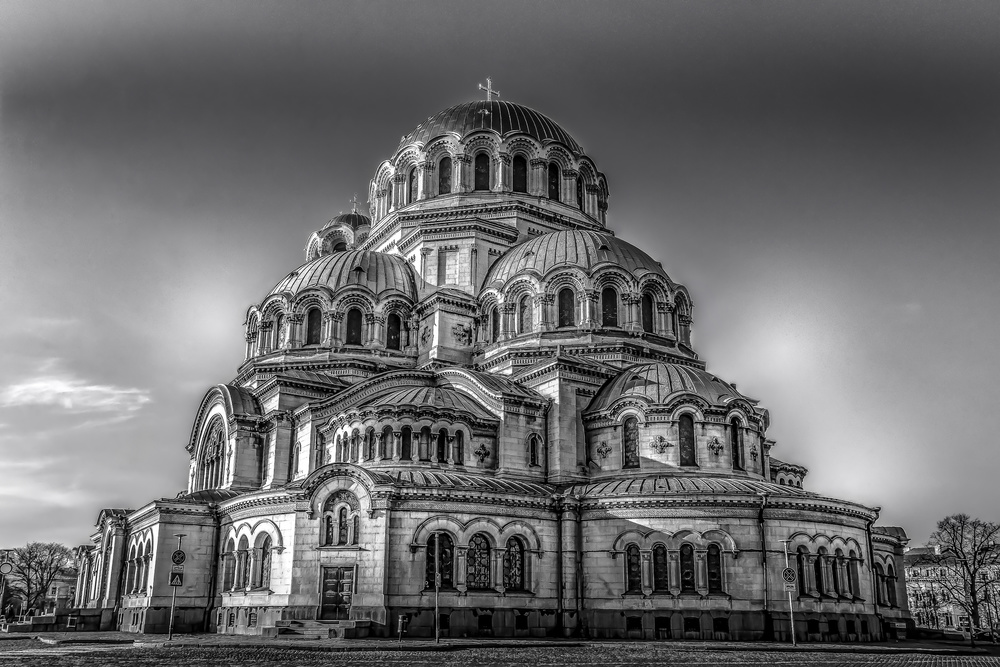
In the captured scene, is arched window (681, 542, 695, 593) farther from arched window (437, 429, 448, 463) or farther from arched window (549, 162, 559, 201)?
arched window (549, 162, 559, 201)

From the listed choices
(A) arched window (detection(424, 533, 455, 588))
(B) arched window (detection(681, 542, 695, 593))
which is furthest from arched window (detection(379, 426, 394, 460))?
(B) arched window (detection(681, 542, 695, 593))

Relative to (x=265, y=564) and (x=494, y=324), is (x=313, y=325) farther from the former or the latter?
(x=265, y=564)

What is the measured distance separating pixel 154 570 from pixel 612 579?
55.5ft

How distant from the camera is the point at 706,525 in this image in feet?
106

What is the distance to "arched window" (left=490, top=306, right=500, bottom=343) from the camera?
42088 mm

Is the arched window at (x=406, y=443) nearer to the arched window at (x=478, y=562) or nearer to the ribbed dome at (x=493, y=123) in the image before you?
the arched window at (x=478, y=562)

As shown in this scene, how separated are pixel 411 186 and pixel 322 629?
26282 mm

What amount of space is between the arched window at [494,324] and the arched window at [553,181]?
29.9ft

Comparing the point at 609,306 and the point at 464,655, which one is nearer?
the point at 464,655

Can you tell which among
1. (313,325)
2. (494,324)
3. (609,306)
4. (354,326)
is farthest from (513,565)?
(313,325)

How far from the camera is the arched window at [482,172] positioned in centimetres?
4766

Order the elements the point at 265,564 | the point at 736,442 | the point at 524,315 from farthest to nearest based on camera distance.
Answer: the point at 524,315 < the point at 736,442 < the point at 265,564

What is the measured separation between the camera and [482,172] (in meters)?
47.9

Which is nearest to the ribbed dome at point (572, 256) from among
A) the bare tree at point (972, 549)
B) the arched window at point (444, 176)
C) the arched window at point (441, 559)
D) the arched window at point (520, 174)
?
the arched window at point (520, 174)
